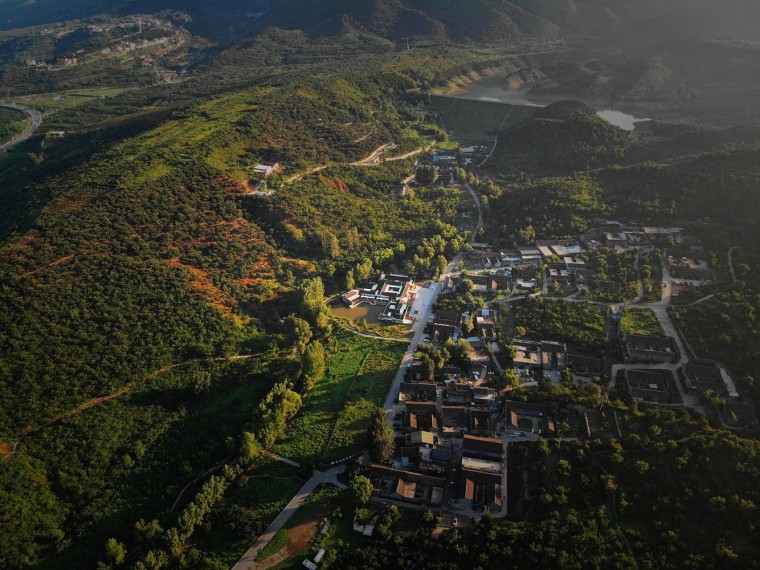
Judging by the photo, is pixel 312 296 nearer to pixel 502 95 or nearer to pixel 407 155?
pixel 407 155

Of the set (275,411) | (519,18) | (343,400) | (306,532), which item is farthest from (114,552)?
(519,18)

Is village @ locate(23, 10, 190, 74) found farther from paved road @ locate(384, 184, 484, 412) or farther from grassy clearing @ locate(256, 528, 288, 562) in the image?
grassy clearing @ locate(256, 528, 288, 562)

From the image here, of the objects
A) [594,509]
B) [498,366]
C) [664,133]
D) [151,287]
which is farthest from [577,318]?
[664,133]

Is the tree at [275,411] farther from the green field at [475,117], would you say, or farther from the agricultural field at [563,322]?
the green field at [475,117]

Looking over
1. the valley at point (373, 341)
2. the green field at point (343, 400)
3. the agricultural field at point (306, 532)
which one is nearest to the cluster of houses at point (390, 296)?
the valley at point (373, 341)

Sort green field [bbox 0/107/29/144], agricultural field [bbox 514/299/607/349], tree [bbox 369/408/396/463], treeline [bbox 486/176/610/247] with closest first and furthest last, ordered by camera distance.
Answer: tree [bbox 369/408/396/463]
agricultural field [bbox 514/299/607/349]
treeline [bbox 486/176/610/247]
green field [bbox 0/107/29/144]

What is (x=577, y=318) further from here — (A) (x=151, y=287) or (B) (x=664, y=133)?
(B) (x=664, y=133)

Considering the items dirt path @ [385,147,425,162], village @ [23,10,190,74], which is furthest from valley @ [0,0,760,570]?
village @ [23,10,190,74]
